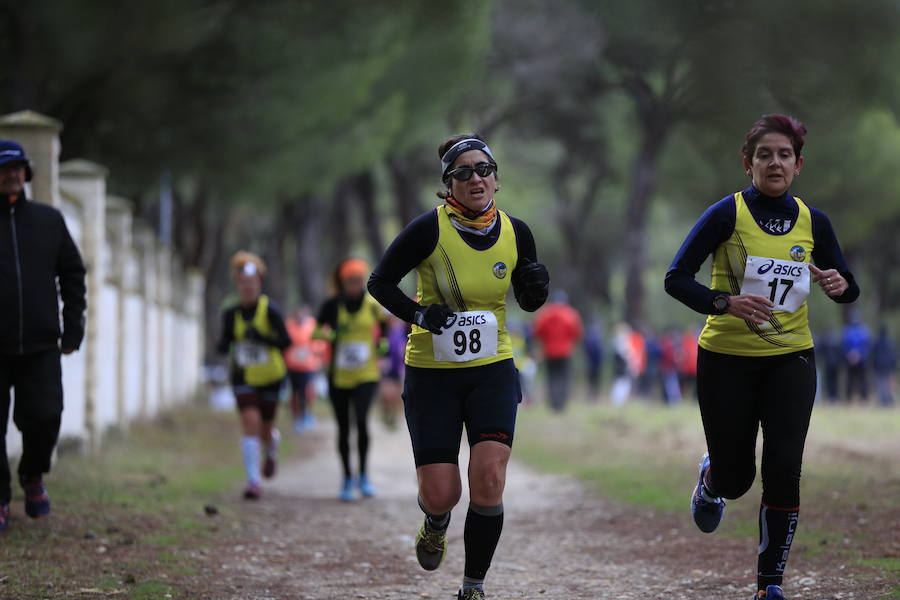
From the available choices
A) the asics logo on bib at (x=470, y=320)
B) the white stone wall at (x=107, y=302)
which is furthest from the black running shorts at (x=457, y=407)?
the white stone wall at (x=107, y=302)

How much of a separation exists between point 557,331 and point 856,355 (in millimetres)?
9170

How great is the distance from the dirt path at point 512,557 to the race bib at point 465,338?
1.42 meters

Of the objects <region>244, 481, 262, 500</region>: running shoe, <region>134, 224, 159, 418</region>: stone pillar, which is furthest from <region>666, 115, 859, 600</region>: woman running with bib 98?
<region>134, 224, 159, 418</region>: stone pillar

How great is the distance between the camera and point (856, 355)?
29859 millimetres

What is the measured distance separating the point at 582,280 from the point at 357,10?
35959 millimetres

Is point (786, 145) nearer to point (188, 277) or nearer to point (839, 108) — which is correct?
point (839, 108)

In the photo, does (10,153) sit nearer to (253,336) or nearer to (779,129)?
(779,129)

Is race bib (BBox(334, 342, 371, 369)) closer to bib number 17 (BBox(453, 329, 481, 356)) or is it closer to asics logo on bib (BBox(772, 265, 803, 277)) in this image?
bib number 17 (BBox(453, 329, 481, 356))

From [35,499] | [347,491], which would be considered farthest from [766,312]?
[347,491]

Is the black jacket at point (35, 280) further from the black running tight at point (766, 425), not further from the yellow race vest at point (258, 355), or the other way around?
the yellow race vest at point (258, 355)

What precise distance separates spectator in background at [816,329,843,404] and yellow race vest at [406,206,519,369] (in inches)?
1034

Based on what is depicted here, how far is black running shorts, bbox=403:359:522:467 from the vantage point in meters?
6.11

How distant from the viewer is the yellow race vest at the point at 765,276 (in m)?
6.10

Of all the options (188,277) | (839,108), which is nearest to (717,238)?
(839,108)
